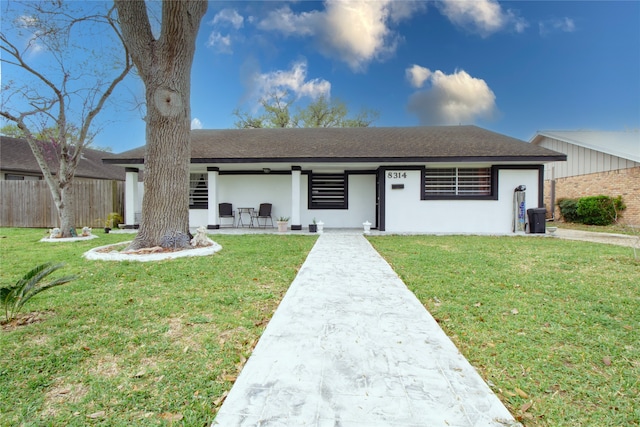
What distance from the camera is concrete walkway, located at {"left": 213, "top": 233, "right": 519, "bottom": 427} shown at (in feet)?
4.95

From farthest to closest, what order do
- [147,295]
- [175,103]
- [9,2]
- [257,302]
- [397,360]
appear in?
[9,2]
[175,103]
[147,295]
[257,302]
[397,360]

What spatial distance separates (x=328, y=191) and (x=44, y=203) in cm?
1113

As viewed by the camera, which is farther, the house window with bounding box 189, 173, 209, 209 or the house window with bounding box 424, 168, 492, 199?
the house window with bounding box 189, 173, 209, 209

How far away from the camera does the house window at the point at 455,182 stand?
33.0 feet

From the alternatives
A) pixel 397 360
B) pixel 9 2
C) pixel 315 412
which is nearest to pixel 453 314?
pixel 397 360

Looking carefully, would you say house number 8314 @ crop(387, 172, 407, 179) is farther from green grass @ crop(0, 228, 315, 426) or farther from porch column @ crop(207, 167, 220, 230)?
green grass @ crop(0, 228, 315, 426)

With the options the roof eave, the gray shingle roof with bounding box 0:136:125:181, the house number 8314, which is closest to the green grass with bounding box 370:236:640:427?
the roof eave

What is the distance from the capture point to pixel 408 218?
400 inches

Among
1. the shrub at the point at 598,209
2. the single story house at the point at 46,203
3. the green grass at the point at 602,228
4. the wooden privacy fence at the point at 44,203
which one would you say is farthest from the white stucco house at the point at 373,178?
the shrub at the point at 598,209

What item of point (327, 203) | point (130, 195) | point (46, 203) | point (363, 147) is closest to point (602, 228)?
point (363, 147)

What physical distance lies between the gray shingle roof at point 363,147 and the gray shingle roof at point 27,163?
799 cm

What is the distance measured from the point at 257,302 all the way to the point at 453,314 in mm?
2046

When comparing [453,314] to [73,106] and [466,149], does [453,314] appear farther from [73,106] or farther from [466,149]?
[73,106]

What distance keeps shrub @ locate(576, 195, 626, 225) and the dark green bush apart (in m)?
0.45
